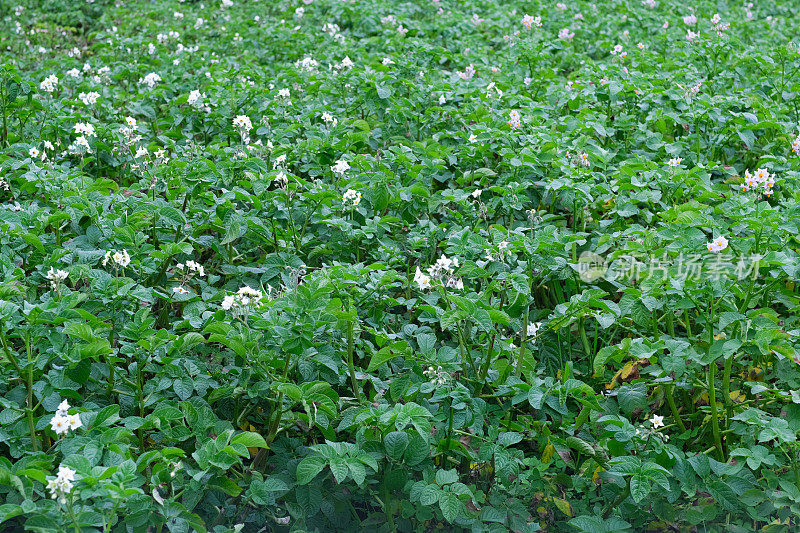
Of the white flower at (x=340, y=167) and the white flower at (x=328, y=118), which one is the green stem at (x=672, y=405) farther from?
the white flower at (x=328, y=118)

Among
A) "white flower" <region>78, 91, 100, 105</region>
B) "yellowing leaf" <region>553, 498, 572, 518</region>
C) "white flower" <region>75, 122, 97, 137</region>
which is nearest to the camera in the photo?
"yellowing leaf" <region>553, 498, 572, 518</region>

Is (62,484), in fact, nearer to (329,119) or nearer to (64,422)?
(64,422)

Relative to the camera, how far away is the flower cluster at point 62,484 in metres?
1.72

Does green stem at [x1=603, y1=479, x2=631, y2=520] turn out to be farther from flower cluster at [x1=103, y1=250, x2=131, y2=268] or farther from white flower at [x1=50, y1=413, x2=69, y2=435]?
flower cluster at [x1=103, y1=250, x2=131, y2=268]

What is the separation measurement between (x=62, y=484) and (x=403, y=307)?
5.08 feet

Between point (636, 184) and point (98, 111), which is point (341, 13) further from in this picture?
point (636, 184)

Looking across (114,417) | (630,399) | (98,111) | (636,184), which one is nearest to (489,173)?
(636,184)

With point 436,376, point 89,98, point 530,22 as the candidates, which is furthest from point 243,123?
point 530,22

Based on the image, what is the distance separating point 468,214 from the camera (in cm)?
329

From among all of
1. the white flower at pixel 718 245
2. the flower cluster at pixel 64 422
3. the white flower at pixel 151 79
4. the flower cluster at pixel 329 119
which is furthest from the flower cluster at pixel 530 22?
the flower cluster at pixel 64 422

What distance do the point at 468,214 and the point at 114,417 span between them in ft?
5.78

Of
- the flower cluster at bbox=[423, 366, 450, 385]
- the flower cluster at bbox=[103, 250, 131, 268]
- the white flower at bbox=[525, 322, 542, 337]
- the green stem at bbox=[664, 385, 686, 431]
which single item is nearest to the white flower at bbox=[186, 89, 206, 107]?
the flower cluster at bbox=[103, 250, 131, 268]

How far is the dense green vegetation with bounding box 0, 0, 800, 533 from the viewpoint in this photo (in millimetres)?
2123

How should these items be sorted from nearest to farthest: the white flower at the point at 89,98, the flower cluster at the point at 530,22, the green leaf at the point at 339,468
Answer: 1. the green leaf at the point at 339,468
2. the white flower at the point at 89,98
3. the flower cluster at the point at 530,22
